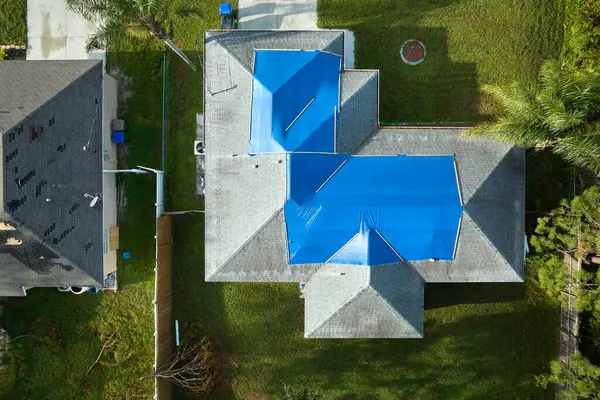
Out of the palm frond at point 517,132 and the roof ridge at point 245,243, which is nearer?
the palm frond at point 517,132

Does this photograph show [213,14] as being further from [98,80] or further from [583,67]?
[583,67]

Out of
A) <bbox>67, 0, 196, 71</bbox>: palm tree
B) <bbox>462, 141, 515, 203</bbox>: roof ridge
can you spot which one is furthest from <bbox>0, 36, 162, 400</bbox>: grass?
<bbox>462, 141, 515, 203</bbox>: roof ridge

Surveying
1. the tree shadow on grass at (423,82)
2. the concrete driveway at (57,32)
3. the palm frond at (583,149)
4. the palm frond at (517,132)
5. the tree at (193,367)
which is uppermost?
the concrete driveway at (57,32)

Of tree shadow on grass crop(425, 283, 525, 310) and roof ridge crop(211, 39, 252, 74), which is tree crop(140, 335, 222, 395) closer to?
tree shadow on grass crop(425, 283, 525, 310)

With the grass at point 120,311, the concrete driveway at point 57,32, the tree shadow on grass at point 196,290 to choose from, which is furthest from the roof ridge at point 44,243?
the concrete driveway at point 57,32

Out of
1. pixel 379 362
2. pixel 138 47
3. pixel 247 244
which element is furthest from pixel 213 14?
pixel 379 362

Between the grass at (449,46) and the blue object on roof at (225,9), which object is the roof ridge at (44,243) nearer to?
the blue object on roof at (225,9)
